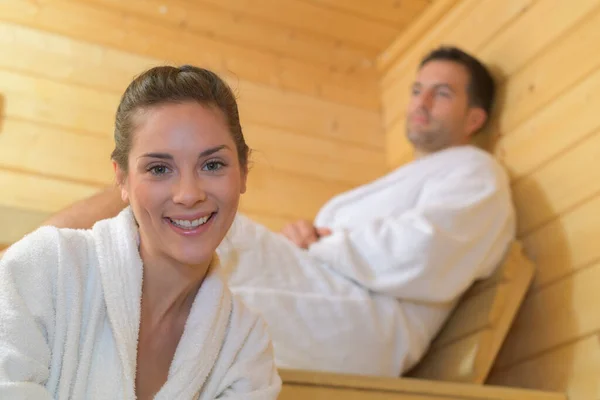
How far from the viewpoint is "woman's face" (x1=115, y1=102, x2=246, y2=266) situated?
1.03m

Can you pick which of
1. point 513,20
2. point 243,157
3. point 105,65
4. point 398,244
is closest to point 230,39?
point 105,65

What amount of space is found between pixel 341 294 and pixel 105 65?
1296 millimetres

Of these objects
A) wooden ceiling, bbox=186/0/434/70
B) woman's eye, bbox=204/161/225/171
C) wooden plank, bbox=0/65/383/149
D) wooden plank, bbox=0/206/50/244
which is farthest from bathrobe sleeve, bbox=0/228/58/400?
wooden ceiling, bbox=186/0/434/70

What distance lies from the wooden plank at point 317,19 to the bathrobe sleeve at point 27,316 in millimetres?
1731

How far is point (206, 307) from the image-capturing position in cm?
114

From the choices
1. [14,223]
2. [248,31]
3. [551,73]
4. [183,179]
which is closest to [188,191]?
[183,179]

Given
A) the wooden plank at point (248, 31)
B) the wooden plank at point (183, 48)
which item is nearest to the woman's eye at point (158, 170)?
the wooden plank at point (183, 48)

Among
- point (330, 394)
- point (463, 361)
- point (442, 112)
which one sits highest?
point (442, 112)

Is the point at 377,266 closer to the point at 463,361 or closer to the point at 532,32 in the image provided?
the point at 463,361

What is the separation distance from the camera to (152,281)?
1.12 meters

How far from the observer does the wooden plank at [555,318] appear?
64.0 inches

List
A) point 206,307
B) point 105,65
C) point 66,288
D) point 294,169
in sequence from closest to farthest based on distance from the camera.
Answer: point 66,288 → point 206,307 → point 105,65 → point 294,169

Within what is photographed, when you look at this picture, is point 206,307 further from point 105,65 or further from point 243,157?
point 105,65

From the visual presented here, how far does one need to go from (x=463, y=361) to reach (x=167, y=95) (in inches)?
38.2
